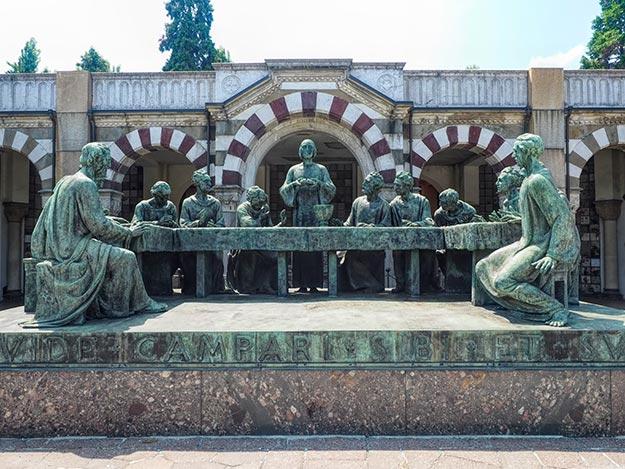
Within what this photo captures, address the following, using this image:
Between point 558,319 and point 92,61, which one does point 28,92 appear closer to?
point 558,319

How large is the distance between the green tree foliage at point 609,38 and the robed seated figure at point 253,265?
20530 millimetres

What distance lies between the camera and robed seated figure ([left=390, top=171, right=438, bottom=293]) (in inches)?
243

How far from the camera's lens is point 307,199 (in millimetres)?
6656

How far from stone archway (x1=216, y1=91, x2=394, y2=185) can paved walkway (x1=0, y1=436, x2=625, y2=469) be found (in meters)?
7.93

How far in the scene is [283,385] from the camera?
3410 millimetres

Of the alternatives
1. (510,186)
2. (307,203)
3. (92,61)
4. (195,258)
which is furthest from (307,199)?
(92,61)

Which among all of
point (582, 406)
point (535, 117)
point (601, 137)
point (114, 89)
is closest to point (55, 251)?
point (582, 406)

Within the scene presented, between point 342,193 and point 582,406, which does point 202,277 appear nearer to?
point 582,406

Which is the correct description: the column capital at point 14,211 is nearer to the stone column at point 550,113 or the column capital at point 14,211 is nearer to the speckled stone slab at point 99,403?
the speckled stone slab at point 99,403

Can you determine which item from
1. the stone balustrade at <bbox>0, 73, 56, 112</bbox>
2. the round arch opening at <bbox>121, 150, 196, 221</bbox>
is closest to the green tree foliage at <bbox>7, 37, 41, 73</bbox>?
the round arch opening at <bbox>121, 150, 196, 221</bbox>

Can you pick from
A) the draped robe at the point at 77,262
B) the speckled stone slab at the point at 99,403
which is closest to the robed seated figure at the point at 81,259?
the draped robe at the point at 77,262

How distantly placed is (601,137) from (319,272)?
8.62 meters

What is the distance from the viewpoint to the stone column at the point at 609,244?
14.7m

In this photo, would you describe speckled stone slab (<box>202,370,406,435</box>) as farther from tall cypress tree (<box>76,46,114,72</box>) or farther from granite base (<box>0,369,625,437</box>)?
tall cypress tree (<box>76,46,114,72</box>)
